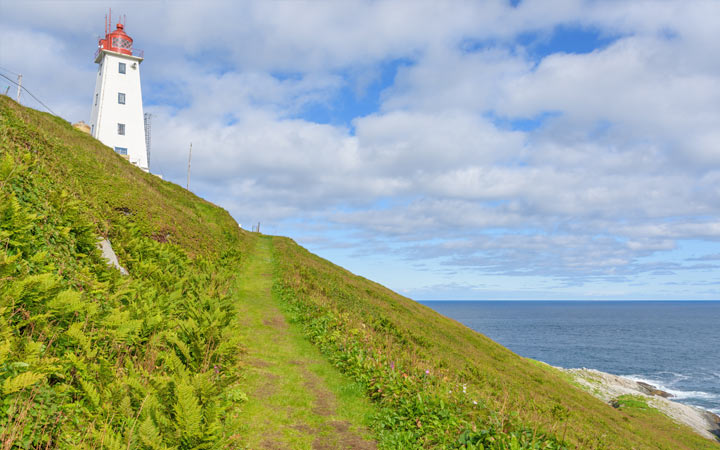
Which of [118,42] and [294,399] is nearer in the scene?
[294,399]

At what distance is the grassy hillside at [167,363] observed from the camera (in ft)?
20.0

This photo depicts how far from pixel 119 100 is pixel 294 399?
5318 cm

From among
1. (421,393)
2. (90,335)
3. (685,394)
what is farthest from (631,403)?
(90,335)

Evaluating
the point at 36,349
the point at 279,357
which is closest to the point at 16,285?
the point at 36,349

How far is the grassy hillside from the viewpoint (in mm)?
6105

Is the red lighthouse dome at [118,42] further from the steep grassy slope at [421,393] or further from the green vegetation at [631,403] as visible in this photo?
the green vegetation at [631,403]

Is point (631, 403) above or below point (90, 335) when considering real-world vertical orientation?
below

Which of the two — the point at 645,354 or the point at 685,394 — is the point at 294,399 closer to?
→ the point at 685,394

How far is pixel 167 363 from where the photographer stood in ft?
Result: 28.3

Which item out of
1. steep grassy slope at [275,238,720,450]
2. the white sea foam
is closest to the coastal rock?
the white sea foam

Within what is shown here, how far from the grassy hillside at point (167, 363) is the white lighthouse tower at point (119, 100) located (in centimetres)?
3420

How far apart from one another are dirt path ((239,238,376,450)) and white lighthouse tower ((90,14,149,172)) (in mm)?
44099

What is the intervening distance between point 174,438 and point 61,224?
866cm

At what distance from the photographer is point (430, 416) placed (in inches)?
346
